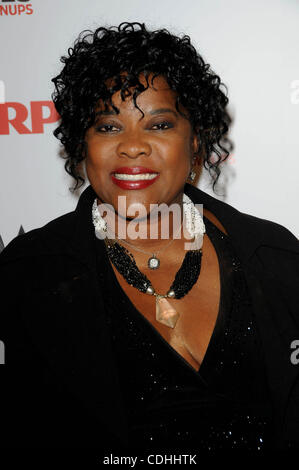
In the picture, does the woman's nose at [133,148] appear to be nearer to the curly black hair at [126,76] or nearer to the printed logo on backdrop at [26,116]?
the curly black hair at [126,76]

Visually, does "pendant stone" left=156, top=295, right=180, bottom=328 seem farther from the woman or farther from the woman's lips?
the woman's lips

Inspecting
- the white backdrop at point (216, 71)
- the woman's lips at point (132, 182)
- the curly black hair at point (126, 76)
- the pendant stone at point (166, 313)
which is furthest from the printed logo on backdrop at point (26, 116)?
the pendant stone at point (166, 313)

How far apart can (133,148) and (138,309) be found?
462 mm

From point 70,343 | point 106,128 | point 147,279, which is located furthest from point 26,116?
point 70,343

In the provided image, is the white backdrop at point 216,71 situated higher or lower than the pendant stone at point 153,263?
higher

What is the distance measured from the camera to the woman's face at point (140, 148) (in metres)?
1.23

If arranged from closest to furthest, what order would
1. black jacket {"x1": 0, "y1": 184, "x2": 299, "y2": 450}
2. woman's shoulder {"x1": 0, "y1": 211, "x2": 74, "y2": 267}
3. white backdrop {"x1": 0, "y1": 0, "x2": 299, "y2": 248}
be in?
black jacket {"x1": 0, "y1": 184, "x2": 299, "y2": 450} → woman's shoulder {"x1": 0, "y1": 211, "x2": 74, "y2": 267} → white backdrop {"x1": 0, "y1": 0, "x2": 299, "y2": 248}

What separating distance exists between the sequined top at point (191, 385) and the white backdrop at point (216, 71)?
1.94 feet

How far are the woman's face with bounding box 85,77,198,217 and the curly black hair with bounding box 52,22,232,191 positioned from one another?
0.10 ft

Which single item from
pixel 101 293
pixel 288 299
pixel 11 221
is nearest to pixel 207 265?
pixel 288 299

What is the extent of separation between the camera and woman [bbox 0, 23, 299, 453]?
1215mm

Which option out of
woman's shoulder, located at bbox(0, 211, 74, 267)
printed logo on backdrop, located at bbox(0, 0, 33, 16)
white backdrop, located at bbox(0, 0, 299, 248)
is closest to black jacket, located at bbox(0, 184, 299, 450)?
woman's shoulder, located at bbox(0, 211, 74, 267)

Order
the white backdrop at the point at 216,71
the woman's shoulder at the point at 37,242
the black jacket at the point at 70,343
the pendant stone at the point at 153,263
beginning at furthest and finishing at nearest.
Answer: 1. the white backdrop at the point at 216,71
2. the pendant stone at the point at 153,263
3. the woman's shoulder at the point at 37,242
4. the black jacket at the point at 70,343
